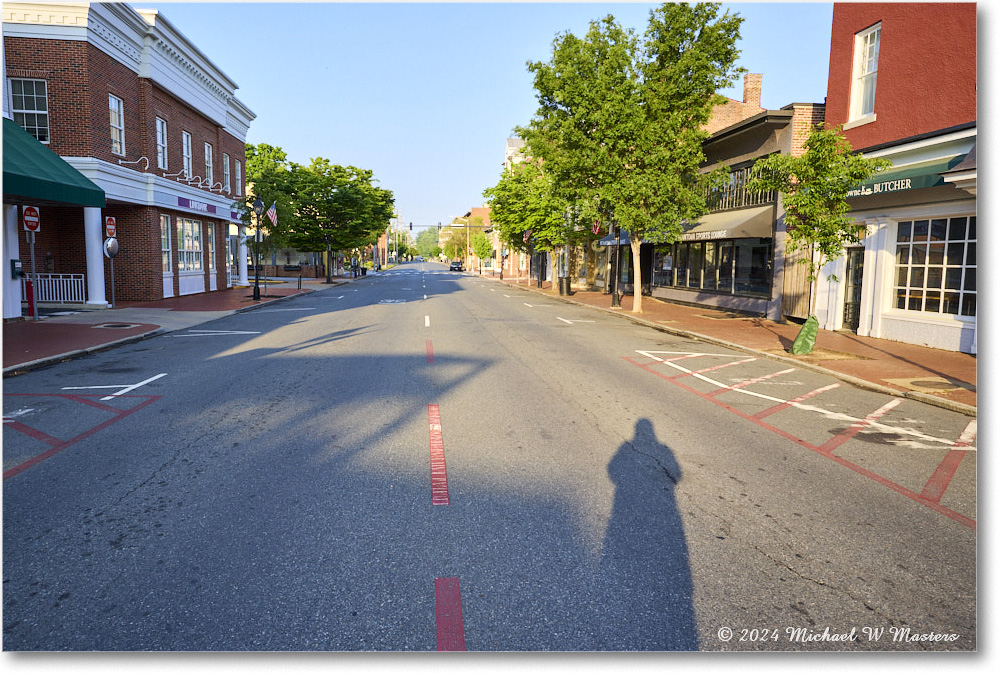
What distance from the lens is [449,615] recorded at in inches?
126

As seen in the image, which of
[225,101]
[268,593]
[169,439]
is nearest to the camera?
[268,593]

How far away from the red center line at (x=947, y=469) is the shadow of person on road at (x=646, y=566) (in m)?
2.03

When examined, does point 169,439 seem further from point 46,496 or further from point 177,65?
point 177,65

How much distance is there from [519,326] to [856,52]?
430 inches

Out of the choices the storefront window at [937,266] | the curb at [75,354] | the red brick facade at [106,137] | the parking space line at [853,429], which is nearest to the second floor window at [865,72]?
the storefront window at [937,266]

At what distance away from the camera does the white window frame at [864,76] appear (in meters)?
15.3

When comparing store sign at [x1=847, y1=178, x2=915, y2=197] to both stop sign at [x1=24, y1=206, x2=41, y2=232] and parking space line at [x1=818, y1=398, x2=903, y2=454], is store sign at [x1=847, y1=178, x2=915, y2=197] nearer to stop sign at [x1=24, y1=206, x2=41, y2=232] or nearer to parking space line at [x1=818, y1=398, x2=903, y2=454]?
parking space line at [x1=818, y1=398, x2=903, y2=454]

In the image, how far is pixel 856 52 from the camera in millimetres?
15836

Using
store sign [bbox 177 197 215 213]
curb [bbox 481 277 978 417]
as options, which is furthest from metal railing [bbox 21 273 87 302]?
curb [bbox 481 277 978 417]

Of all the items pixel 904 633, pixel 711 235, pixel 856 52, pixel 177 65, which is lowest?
pixel 904 633

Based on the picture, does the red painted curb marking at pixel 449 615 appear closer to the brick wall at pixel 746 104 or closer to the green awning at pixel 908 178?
the green awning at pixel 908 178

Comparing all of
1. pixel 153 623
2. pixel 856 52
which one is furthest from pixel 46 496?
pixel 856 52

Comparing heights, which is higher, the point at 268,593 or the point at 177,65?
the point at 177,65

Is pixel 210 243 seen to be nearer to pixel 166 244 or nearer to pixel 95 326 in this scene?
pixel 166 244
